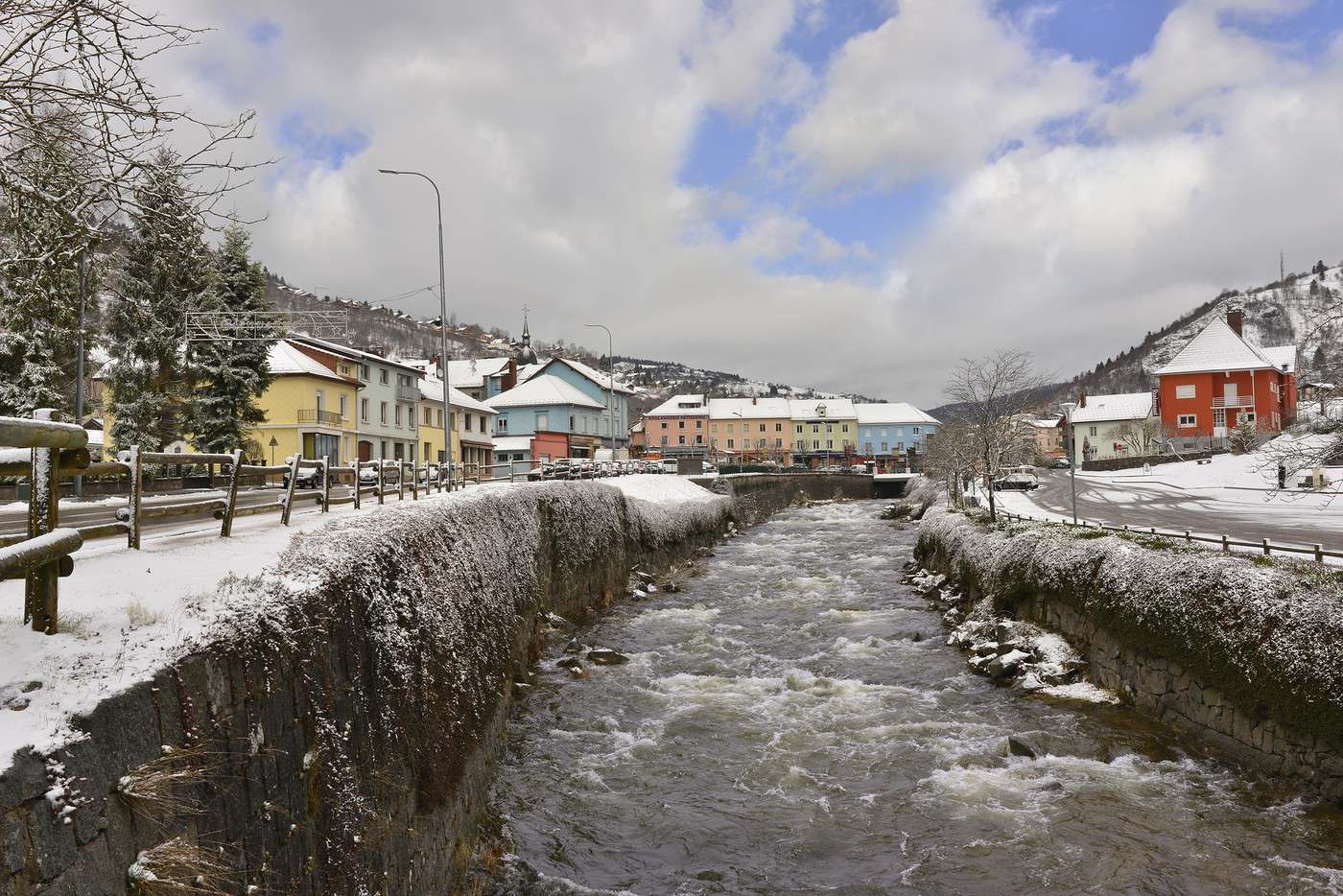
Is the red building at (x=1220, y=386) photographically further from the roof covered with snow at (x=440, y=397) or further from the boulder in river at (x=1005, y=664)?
the boulder in river at (x=1005, y=664)

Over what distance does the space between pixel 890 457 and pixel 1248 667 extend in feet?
324

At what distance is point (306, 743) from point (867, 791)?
7.22 m

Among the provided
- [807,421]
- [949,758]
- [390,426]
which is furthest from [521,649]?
[807,421]

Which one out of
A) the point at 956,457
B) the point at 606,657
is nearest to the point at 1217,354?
the point at 956,457

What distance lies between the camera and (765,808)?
987 cm

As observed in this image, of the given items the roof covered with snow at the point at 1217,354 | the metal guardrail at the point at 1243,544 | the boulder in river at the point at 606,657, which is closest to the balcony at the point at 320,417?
the boulder in river at the point at 606,657

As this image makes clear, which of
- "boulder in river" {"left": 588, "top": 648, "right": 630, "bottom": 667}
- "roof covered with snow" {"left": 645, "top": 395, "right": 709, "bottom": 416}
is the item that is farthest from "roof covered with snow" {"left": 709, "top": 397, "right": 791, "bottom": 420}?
"boulder in river" {"left": 588, "top": 648, "right": 630, "bottom": 667}

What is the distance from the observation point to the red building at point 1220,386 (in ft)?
201

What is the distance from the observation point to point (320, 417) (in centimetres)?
4656

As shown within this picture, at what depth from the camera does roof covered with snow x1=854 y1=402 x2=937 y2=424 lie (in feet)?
394

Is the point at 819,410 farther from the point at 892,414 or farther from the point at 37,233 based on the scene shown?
the point at 37,233

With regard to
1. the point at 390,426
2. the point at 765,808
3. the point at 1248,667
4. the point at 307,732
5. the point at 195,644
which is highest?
the point at 390,426

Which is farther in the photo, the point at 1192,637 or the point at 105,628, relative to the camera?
the point at 1192,637

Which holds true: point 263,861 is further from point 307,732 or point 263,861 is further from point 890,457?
point 890,457
